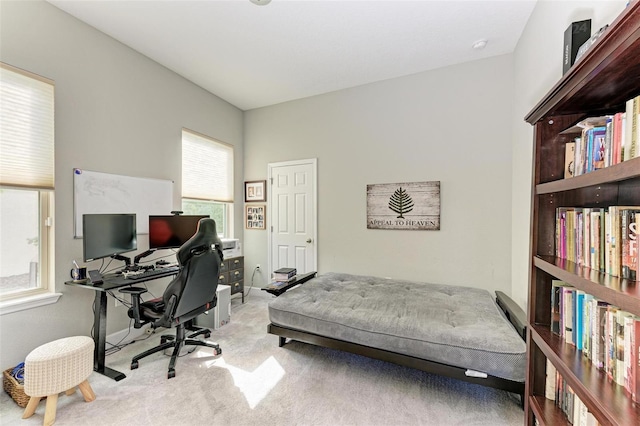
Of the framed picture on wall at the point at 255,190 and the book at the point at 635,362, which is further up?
the framed picture on wall at the point at 255,190

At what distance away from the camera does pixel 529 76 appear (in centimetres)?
228

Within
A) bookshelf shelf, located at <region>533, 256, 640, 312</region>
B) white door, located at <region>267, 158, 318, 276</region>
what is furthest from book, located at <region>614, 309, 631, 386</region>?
white door, located at <region>267, 158, 318, 276</region>

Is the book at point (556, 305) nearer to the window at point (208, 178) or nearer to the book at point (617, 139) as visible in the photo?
the book at point (617, 139)

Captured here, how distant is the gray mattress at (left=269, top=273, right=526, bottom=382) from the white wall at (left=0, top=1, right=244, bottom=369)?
1.83 m

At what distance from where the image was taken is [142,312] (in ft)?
7.30

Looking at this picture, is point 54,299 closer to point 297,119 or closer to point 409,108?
point 297,119

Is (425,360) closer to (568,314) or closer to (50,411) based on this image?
(568,314)

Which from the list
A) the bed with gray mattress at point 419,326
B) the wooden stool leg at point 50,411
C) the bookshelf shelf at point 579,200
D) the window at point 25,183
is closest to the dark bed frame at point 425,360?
the bed with gray mattress at point 419,326

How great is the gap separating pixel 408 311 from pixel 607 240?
55.9 inches

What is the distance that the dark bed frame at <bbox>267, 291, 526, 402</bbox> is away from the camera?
1649 mm

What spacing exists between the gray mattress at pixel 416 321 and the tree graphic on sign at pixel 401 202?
3.06 ft

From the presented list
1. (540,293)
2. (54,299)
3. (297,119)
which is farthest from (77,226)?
(540,293)

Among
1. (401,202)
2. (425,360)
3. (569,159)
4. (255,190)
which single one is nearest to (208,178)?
(255,190)

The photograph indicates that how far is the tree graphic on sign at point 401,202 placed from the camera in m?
3.24
